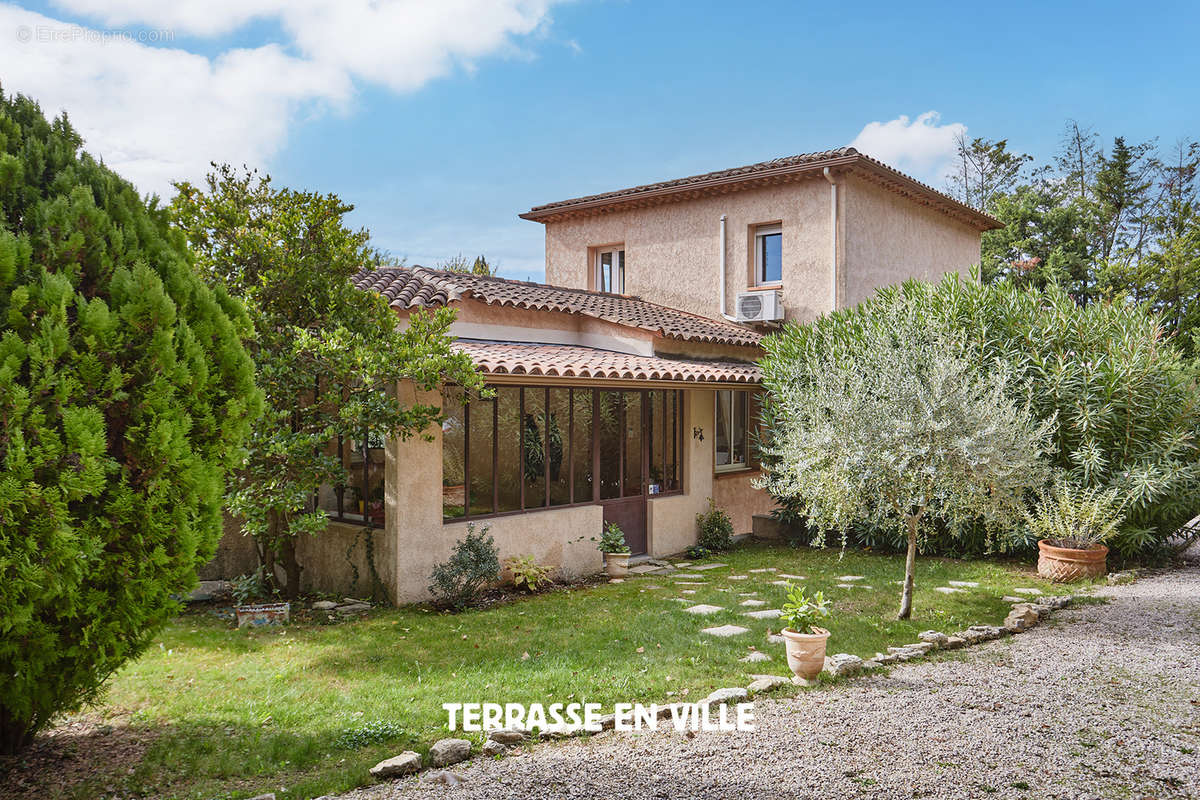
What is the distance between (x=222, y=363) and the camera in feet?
14.8

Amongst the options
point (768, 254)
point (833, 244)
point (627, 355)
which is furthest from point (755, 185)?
point (627, 355)

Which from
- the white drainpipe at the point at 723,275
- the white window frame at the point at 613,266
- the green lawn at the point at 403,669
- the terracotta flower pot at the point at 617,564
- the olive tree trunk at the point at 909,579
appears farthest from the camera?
the white window frame at the point at 613,266

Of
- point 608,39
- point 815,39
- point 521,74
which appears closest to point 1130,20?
point 815,39

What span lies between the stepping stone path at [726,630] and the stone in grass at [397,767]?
3.74 m

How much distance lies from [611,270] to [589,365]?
327 inches

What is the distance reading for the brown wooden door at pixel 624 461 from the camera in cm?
1140

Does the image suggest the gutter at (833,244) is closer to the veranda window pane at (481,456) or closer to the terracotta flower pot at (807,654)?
the veranda window pane at (481,456)

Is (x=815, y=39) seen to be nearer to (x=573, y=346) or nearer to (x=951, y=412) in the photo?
(x=573, y=346)

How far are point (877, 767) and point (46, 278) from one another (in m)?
5.30

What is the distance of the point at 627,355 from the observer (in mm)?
12805

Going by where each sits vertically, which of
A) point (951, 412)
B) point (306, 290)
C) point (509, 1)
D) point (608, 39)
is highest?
point (608, 39)

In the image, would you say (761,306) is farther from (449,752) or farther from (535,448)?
(449,752)

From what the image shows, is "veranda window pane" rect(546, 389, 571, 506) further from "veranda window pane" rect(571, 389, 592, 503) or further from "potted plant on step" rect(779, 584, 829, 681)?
"potted plant on step" rect(779, 584, 829, 681)

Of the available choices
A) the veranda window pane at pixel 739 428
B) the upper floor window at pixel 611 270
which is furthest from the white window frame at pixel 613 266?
the veranda window pane at pixel 739 428
